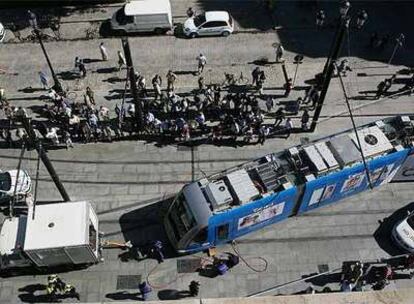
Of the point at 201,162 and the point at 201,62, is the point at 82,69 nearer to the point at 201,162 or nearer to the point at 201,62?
the point at 201,62

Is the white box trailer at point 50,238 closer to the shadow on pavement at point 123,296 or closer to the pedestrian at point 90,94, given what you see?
the shadow on pavement at point 123,296

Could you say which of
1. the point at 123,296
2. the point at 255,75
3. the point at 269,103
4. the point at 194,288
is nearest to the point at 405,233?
the point at 269,103

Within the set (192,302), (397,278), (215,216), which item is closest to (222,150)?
(215,216)

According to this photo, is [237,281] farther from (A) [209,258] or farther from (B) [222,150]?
(B) [222,150]

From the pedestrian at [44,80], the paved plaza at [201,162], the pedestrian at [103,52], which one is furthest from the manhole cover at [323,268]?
the pedestrian at [44,80]

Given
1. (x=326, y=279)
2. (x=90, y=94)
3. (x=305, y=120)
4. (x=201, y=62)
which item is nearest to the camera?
(x=326, y=279)
